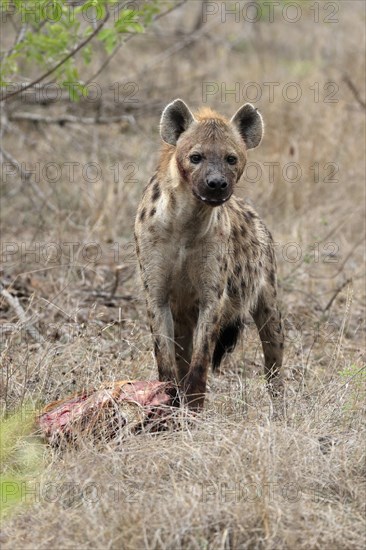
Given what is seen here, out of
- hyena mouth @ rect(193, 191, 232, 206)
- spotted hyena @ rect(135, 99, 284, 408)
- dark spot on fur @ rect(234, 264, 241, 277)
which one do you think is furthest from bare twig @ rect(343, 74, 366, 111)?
hyena mouth @ rect(193, 191, 232, 206)

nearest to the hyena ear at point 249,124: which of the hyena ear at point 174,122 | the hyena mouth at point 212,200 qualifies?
the hyena ear at point 174,122

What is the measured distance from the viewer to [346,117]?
10992mm

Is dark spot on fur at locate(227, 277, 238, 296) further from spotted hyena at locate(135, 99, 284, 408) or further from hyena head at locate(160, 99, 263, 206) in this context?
hyena head at locate(160, 99, 263, 206)

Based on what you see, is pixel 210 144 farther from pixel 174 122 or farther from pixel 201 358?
pixel 201 358

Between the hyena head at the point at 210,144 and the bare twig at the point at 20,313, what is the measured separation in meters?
1.40

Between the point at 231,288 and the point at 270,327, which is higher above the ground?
the point at 231,288

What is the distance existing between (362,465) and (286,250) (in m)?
4.44

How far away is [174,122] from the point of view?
17.8 ft

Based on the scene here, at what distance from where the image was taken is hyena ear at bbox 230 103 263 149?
5512 millimetres

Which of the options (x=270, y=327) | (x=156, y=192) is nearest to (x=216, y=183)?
(x=156, y=192)

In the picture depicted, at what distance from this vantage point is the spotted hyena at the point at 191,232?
5.16 meters

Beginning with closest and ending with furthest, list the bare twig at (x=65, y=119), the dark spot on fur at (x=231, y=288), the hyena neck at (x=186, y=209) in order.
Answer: the hyena neck at (x=186, y=209) → the dark spot on fur at (x=231, y=288) → the bare twig at (x=65, y=119)

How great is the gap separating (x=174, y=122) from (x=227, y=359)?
1.75 m

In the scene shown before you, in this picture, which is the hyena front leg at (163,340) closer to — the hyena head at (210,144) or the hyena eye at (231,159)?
the hyena head at (210,144)
